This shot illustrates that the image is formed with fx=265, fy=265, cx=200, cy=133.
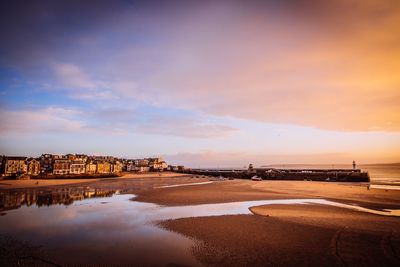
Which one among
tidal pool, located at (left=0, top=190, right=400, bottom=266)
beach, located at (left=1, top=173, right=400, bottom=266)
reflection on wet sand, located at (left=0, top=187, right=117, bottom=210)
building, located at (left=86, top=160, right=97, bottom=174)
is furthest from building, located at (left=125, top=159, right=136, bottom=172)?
beach, located at (left=1, top=173, right=400, bottom=266)

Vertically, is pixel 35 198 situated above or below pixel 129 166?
above

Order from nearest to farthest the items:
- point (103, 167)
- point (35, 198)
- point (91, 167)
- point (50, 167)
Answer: point (35, 198) < point (50, 167) < point (91, 167) < point (103, 167)

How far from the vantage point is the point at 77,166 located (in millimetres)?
117750

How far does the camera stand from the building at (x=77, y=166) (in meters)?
115

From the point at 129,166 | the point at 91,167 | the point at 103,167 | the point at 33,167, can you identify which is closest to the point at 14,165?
the point at 33,167

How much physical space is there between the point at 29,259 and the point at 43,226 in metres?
6.94

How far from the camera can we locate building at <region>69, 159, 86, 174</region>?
114831 mm

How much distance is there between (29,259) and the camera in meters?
11.3

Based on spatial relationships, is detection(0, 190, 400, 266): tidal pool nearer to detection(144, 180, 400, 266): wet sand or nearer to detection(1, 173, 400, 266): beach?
detection(1, 173, 400, 266): beach

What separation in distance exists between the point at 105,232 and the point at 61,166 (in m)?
108

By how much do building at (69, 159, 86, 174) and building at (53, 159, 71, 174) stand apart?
5.04 ft

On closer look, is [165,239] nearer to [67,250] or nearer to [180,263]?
[180,263]

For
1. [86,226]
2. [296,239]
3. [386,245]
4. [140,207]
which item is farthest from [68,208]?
[386,245]

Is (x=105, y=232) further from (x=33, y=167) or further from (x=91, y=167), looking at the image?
(x=91, y=167)
